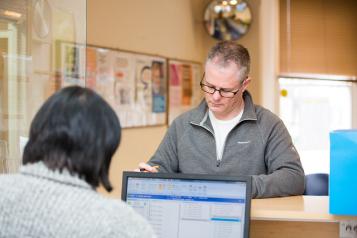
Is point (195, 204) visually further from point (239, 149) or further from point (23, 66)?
point (23, 66)

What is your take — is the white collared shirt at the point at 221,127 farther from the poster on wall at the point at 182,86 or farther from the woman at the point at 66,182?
the poster on wall at the point at 182,86

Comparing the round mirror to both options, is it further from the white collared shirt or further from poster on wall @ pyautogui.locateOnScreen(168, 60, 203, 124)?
the white collared shirt

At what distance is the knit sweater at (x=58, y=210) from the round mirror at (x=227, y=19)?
4.08 m

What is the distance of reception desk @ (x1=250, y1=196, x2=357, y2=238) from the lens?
1765 millimetres

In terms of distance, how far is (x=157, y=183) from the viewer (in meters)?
1.64

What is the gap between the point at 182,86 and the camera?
5008mm

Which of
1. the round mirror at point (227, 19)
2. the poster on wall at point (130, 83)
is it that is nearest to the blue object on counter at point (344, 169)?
the poster on wall at point (130, 83)

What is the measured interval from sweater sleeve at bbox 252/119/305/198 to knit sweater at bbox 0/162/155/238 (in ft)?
2.78

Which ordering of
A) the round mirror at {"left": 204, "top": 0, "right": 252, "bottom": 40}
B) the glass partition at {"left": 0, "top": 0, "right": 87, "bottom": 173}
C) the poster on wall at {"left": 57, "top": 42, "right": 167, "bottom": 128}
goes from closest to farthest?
the glass partition at {"left": 0, "top": 0, "right": 87, "bottom": 173} < the poster on wall at {"left": 57, "top": 42, "right": 167, "bottom": 128} < the round mirror at {"left": 204, "top": 0, "right": 252, "bottom": 40}

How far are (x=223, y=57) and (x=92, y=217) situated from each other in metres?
1.18

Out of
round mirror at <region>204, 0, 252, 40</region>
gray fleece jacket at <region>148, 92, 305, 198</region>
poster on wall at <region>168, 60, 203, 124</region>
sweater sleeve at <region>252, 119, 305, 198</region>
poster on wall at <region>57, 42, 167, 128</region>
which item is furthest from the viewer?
round mirror at <region>204, 0, 252, 40</region>

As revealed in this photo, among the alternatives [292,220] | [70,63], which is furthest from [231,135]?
[70,63]

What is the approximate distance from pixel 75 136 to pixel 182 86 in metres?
3.91

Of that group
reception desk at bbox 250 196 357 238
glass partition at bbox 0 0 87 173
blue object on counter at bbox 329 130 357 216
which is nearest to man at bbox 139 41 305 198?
reception desk at bbox 250 196 357 238
